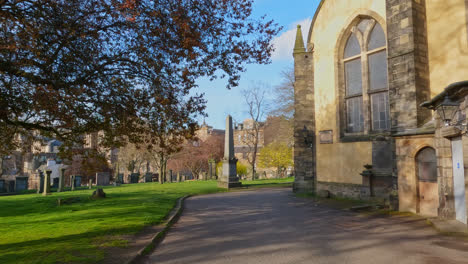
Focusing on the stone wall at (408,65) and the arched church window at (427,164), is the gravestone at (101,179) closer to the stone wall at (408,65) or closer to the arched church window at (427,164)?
the stone wall at (408,65)

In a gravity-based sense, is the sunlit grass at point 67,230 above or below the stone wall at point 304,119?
below

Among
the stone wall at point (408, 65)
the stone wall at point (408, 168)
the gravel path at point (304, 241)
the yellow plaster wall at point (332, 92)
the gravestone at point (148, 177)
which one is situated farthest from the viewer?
the gravestone at point (148, 177)

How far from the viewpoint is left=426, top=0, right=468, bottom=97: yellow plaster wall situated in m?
9.81

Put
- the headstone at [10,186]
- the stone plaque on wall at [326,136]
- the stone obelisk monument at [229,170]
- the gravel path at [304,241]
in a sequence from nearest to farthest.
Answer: the gravel path at [304,241] → the stone plaque on wall at [326,136] → the stone obelisk monument at [229,170] → the headstone at [10,186]

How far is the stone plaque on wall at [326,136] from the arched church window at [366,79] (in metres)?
0.91

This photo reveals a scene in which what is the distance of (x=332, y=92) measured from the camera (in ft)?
49.2

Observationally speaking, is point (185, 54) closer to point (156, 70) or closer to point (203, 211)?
point (156, 70)

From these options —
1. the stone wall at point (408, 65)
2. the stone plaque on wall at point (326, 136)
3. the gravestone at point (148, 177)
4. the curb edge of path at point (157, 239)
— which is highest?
the stone wall at point (408, 65)

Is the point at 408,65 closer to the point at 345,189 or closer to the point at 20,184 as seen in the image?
the point at 345,189

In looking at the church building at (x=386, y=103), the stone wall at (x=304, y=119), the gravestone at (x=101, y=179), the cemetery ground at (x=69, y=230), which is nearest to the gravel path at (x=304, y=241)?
the cemetery ground at (x=69, y=230)

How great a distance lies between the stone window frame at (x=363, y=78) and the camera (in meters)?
12.9

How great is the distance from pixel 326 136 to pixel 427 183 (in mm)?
6116

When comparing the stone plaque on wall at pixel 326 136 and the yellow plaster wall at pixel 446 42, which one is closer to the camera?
the yellow plaster wall at pixel 446 42

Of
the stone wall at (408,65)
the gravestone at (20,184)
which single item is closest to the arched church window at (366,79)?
the stone wall at (408,65)
